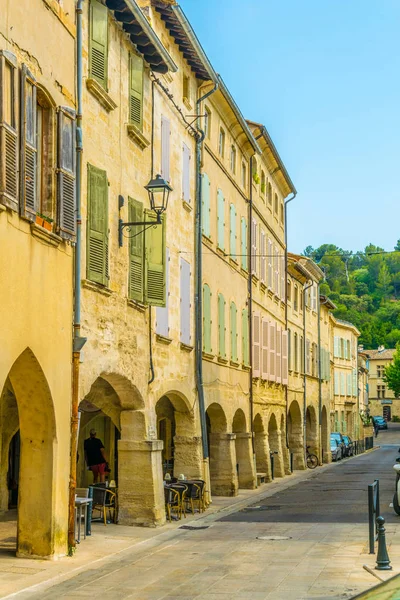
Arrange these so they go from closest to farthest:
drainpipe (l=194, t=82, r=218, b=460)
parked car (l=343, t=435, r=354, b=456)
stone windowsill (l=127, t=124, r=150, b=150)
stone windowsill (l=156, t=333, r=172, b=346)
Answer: stone windowsill (l=127, t=124, r=150, b=150) < stone windowsill (l=156, t=333, r=172, b=346) < drainpipe (l=194, t=82, r=218, b=460) < parked car (l=343, t=435, r=354, b=456)

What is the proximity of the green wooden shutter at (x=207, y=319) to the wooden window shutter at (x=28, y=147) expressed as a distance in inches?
433

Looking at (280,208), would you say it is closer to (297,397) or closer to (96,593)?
(297,397)

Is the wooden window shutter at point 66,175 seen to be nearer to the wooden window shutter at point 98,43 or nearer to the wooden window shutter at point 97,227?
the wooden window shutter at point 97,227

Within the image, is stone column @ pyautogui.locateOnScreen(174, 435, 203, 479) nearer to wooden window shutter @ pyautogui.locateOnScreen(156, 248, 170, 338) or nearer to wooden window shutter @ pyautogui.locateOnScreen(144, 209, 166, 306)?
wooden window shutter @ pyautogui.locateOnScreen(156, 248, 170, 338)

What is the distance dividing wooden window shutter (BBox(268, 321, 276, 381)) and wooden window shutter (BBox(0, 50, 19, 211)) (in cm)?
2257

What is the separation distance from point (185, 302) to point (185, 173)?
3.05 metres


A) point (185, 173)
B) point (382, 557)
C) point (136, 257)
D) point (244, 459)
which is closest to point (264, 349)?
point (244, 459)

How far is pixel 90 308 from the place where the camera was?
15.7 metres

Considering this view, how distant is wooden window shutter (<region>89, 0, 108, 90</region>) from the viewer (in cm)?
1617

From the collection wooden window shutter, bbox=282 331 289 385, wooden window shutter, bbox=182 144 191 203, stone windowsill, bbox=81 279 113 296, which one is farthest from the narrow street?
wooden window shutter, bbox=282 331 289 385

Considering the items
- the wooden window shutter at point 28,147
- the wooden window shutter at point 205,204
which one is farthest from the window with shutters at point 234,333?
the wooden window shutter at point 28,147

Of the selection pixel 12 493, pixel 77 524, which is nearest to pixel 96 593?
pixel 77 524

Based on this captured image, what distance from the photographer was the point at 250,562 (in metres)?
13.8

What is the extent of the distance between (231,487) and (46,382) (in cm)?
1332
